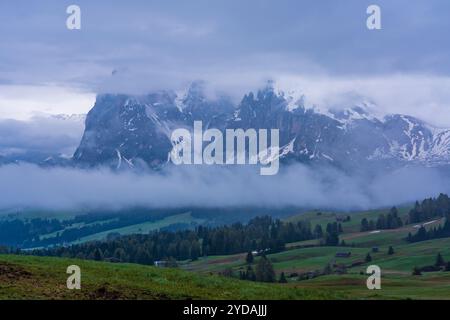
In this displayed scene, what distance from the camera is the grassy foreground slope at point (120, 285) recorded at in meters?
40.3

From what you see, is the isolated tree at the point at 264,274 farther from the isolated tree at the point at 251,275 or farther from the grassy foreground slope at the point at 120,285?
the grassy foreground slope at the point at 120,285

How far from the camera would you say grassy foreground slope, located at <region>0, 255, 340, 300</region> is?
1588 inches

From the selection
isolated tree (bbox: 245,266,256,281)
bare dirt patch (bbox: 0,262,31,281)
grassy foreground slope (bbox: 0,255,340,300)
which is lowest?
isolated tree (bbox: 245,266,256,281)

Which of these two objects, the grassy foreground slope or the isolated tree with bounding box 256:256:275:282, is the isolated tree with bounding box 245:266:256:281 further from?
the grassy foreground slope

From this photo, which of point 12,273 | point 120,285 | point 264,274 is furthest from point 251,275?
point 12,273

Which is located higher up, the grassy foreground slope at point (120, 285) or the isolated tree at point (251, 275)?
the grassy foreground slope at point (120, 285)

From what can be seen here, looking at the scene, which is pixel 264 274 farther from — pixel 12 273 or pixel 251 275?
pixel 12 273

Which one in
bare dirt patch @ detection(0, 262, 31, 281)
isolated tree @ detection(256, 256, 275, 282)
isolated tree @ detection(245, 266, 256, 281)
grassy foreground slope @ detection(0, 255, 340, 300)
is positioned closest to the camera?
grassy foreground slope @ detection(0, 255, 340, 300)

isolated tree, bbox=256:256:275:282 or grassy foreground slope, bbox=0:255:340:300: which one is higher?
grassy foreground slope, bbox=0:255:340:300

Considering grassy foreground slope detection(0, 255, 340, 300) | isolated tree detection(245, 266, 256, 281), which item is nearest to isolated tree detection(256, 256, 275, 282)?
isolated tree detection(245, 266, 256, 281)

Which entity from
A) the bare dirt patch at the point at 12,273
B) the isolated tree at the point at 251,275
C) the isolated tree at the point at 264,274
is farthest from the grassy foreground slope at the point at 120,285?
the isolated tree at the point at 251,275

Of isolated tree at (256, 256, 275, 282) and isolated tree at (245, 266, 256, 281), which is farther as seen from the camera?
isolated tree at (245, 266, 256, 281)

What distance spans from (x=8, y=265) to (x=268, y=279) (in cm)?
14590
